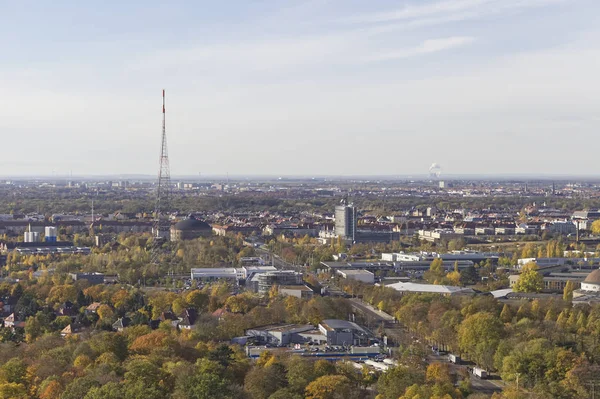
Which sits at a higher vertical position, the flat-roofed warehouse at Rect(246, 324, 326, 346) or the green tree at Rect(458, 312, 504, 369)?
the green tree at Rect(458, 312, 504, 369)

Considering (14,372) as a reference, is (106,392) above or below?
above

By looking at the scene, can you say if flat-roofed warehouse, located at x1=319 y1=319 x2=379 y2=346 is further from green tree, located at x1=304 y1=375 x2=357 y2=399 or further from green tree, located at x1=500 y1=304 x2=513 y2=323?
green tree, located at x1=304 y1=375 x2=357 y2=399

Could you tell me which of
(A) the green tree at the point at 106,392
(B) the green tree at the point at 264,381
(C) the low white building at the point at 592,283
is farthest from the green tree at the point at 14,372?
(C) the low white building at the point at 592,283

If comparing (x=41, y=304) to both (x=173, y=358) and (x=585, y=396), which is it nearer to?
(x=173, y=358)

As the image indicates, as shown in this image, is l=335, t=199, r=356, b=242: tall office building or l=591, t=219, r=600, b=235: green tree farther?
l=591, t=219, r=600, b=235: green tree

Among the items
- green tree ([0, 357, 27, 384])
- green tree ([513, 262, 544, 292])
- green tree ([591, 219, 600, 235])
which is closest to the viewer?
green tree ([0, 357, 27, 384])

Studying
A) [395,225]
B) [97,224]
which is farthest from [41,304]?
[395,225]

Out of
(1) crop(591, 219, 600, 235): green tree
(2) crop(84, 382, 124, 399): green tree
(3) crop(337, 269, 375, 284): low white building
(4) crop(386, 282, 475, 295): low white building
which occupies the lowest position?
(3) crop(337, 269, 375, 284): low white building

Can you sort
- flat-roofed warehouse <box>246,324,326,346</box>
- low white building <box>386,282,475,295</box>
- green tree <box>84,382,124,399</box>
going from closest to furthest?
1. green tree <box>84,382,124,399</box>
2. flat-roofed warehouse <box>246,324,326,346</box>
3. low white building <box>386,282,475,295</box>

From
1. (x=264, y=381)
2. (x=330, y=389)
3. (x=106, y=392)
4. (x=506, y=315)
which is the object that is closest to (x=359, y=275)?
(x=506, y=315)

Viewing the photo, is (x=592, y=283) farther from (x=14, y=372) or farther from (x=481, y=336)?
(x=14, y=372)

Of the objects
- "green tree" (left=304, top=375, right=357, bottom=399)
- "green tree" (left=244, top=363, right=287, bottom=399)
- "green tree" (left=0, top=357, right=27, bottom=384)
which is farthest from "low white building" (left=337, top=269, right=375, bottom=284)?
"green tree" (left=0, top=357, right=27, bottom=384)
